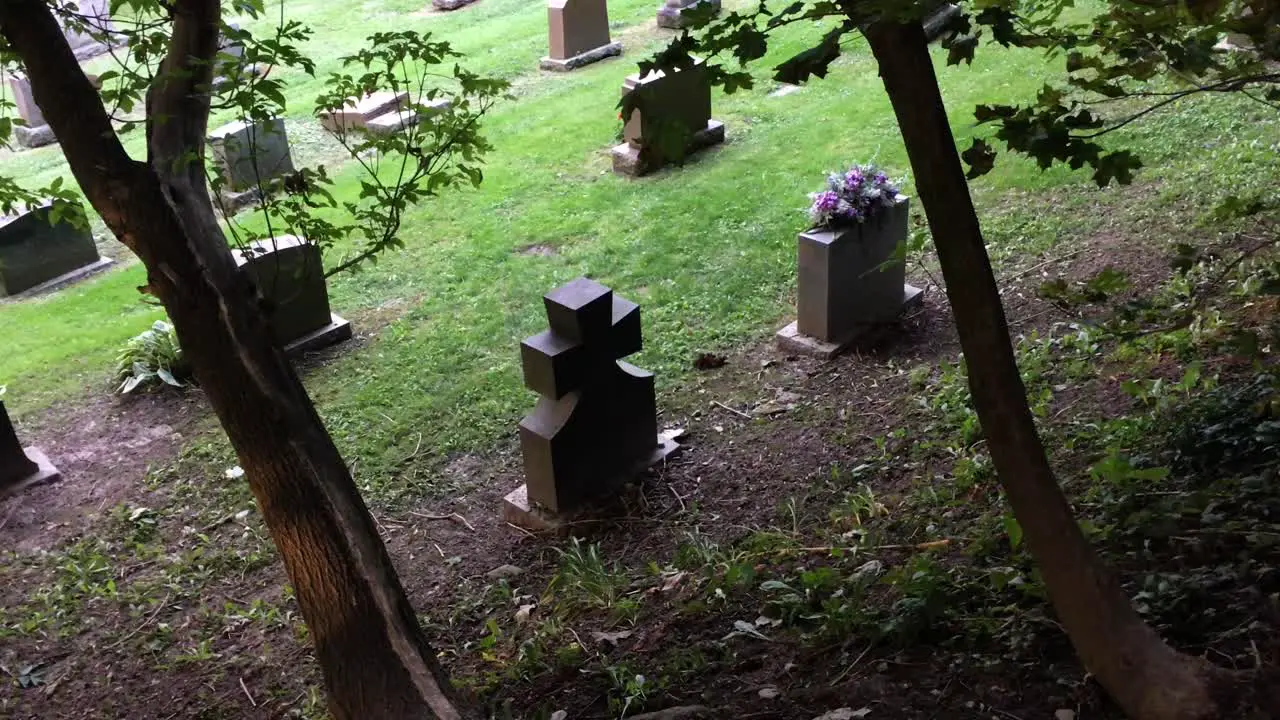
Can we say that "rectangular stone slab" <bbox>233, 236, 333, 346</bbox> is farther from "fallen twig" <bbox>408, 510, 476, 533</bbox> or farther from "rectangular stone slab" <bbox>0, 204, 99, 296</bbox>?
"rectangular stone slab" <bbox>0, 204, 99, 296</bbox>

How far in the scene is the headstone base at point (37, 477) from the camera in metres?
7.52

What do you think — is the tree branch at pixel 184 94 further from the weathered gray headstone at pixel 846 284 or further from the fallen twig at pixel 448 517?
the weathered gray headstone at pixel 846 284

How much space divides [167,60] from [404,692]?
9.55 ft

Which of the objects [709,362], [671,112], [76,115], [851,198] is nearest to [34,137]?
[671,112]

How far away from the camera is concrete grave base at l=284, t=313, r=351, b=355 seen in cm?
883

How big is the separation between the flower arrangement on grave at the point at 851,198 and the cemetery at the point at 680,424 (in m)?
0.03

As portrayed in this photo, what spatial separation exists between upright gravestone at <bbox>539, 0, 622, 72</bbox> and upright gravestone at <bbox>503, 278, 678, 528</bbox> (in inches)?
375

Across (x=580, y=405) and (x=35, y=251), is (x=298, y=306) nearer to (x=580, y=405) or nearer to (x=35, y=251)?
(x=580, y=405)

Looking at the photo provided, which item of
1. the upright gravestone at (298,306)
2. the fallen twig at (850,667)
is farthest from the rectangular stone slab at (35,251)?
the fallen twig at (850,667)

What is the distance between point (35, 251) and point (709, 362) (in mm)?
6993

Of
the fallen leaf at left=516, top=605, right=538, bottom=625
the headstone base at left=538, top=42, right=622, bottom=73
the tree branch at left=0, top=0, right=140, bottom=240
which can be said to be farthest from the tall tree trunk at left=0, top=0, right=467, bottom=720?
the headstone base at left=538, top=42, right=622, bottom=73

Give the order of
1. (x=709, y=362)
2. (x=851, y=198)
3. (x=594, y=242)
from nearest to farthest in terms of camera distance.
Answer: (x=851, y=198) < (x=709, y=362) < (x=594, y=242)

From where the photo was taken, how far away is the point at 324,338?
29.5 ft

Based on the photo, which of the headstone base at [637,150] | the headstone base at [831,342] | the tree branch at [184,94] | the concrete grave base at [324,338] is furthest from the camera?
the headstone base at [637,150]
